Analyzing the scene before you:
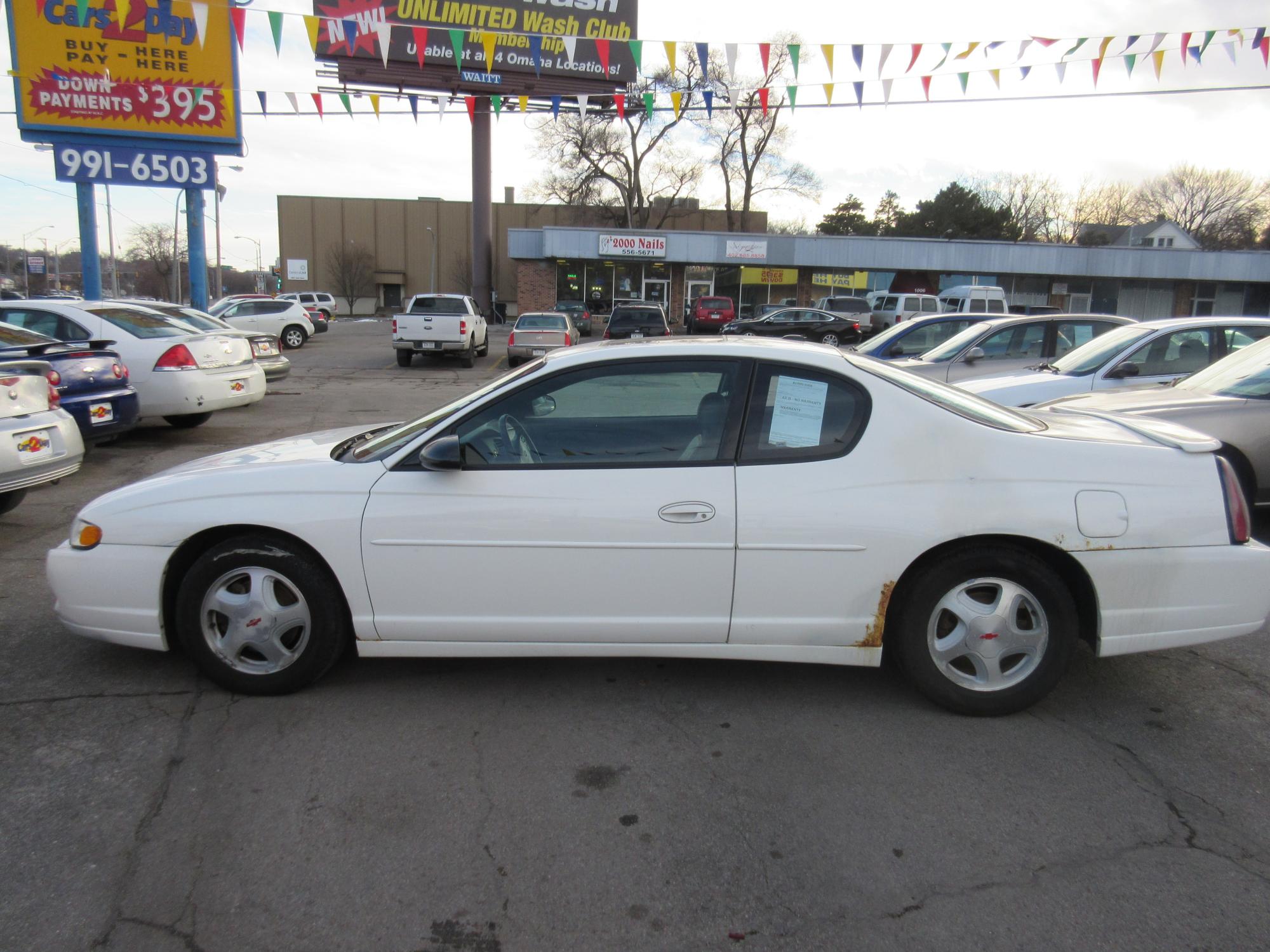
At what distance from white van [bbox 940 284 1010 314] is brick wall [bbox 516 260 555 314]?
1780 centimetres

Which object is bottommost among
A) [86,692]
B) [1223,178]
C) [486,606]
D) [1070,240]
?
[86,692]

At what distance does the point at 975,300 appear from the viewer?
3209 cm

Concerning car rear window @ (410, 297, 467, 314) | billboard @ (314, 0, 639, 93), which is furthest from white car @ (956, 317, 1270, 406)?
billboard @ (314, 0, 639, 93)

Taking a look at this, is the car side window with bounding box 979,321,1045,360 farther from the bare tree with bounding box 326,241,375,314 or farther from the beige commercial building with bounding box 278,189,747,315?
the bare tree with bounding box 326,241,375,314

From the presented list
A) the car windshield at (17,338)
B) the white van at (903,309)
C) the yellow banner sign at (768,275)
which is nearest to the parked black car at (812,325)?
the white van at (903,309)

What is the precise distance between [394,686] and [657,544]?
136 cm

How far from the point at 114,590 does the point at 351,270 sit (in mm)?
62740

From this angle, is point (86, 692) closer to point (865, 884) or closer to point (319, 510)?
point (319, 510)

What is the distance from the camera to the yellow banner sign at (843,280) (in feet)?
137

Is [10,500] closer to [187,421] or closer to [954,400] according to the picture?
[187,421]

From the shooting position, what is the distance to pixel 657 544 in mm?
3436

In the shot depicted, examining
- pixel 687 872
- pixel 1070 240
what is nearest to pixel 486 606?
pixel 687 872

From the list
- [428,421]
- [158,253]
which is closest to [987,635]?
[428,421]

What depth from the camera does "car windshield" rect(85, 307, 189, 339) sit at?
34.3 ft
